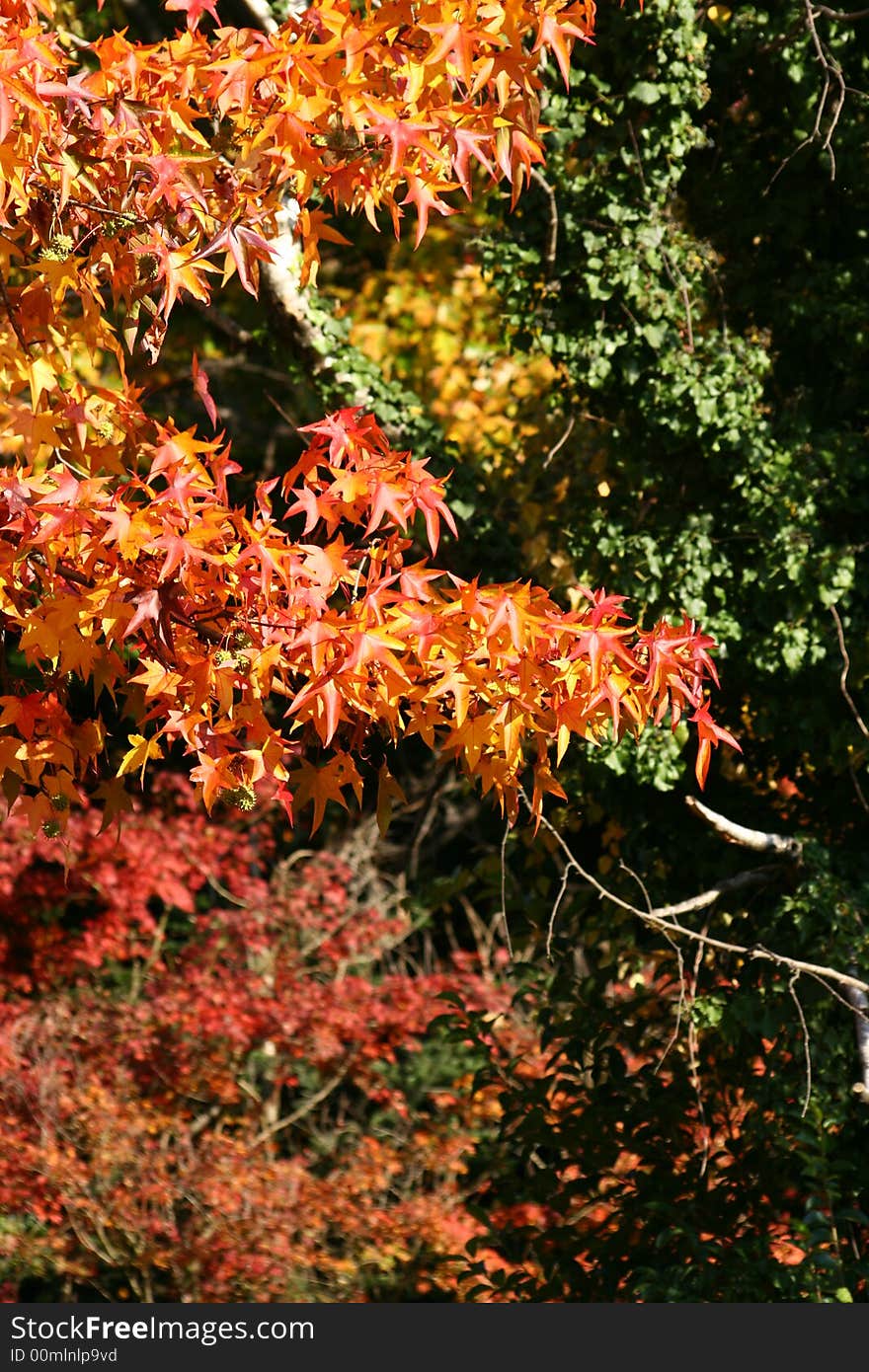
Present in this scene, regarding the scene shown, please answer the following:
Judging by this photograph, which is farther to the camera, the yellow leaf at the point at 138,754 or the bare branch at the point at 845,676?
the bare branch at the point at 845,676

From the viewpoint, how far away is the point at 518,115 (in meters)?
2.21

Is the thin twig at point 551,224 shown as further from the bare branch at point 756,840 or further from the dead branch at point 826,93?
the bare branch at point 756,840

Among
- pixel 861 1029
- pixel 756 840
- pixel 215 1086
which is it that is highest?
pixel 756 840

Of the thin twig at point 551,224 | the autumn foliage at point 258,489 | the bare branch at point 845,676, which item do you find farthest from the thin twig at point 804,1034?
the thin twig at point 551,224

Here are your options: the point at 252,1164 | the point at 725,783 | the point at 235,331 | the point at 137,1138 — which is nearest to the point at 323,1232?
the point at 252,1164

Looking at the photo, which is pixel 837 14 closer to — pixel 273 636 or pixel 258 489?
pixel 258 489

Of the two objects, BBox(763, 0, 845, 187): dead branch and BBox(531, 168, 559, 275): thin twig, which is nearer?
BBox(763, 0, 845, 187): dead branch

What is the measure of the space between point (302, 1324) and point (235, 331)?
3.09 metres

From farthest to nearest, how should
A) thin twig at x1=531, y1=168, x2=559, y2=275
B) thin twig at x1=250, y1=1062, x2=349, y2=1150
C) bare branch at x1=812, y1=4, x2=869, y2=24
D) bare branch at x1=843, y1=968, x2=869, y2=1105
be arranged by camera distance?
thin twig at x1=250, y1=1062, x2=349, y2=1150 < thin twig at x1=531, y1=168, x2=559, y2=275 < bare branch at x1=812, y1=4, x2=869, y2=24 < bare branch at x1=843, y1=968, x2=869, y2=1105

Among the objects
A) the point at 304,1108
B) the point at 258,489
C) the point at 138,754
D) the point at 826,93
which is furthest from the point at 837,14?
the point at 304,1108

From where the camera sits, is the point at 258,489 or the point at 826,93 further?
the point at 826,93

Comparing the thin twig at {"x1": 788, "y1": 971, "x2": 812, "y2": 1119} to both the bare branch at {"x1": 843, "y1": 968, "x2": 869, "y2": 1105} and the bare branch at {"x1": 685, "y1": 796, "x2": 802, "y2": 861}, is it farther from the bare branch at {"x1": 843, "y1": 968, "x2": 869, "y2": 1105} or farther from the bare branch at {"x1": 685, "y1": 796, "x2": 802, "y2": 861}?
the bare branch at {"x1": 685, "y1": 796, "x2": 802, "y2": 861}

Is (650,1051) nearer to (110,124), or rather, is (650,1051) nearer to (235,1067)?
(235,1067)

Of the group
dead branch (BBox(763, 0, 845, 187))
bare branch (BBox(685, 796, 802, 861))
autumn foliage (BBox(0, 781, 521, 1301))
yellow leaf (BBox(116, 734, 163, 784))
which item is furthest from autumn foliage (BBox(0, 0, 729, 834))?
autumn foliage (BBox(0, 781, 521, 1301))
